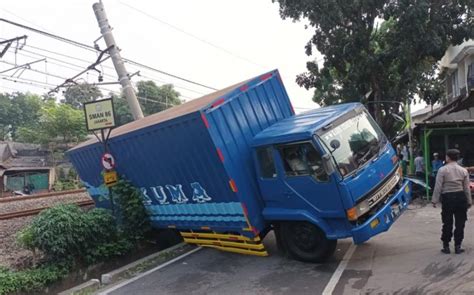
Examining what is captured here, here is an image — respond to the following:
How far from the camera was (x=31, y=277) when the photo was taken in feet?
23.4

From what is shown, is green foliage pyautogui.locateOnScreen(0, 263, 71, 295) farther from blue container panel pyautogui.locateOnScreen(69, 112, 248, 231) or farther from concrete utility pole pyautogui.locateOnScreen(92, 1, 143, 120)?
concrete utility pole pyautogui.locateOnScreen(92, 1, 143, 120)

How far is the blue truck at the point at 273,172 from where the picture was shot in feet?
21.7

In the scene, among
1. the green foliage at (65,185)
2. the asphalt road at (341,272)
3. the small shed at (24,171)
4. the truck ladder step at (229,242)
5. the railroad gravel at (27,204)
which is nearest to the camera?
the asphalt road at (341,272)

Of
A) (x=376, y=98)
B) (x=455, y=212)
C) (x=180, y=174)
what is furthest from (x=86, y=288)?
(x=376, y=98)

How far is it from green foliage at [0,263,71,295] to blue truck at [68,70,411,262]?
7.59 feet

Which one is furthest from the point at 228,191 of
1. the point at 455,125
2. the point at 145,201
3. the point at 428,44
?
the point at 428,44

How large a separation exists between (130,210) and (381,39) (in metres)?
14.5

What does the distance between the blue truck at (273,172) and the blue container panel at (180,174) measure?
0.02 m

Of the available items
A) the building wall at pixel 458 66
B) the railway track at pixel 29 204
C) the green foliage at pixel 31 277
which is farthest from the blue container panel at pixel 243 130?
the building wall at pixel 458 66

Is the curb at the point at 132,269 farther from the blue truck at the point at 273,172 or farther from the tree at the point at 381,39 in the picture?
the tree at the point at 381,39

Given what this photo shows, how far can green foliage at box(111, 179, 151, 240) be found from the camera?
9234mm

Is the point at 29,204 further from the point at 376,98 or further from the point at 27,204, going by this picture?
the point at 376,98

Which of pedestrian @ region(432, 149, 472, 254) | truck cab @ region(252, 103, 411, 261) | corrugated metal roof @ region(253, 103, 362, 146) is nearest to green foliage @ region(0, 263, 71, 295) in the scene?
truck cab @ region(252, 103, 411, 261)

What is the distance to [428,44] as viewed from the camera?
52.1 feet
